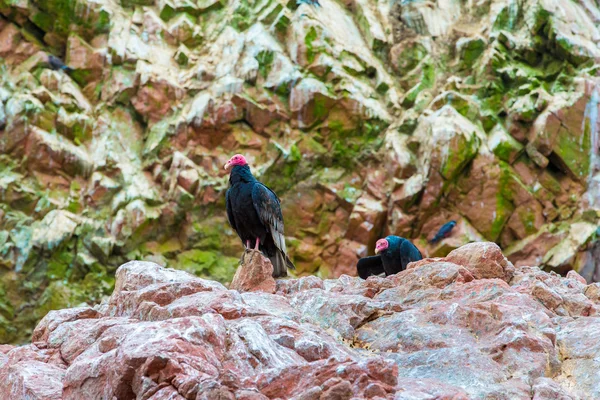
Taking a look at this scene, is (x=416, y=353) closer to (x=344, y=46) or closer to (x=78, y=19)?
(x=344, y=46)

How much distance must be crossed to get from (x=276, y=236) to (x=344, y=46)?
16616 mm

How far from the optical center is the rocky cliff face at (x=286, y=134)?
23.7 meters

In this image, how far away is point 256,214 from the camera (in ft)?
38.7

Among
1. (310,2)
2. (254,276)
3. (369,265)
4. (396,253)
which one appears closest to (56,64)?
(310,2)

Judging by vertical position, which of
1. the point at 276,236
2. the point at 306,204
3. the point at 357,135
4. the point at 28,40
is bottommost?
the point at 306,204

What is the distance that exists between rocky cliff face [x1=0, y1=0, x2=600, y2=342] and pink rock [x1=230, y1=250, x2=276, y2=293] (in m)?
13.6

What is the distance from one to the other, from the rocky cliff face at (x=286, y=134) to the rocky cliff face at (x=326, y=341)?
13582mm

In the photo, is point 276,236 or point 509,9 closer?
point 276,236

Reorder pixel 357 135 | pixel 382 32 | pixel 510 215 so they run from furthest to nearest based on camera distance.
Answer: pixel 382 32 < pixel 357 135 < pixel 510 215

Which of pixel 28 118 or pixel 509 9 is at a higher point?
pixel 509 9

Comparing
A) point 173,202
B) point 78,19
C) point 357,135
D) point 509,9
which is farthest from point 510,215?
point 78,19

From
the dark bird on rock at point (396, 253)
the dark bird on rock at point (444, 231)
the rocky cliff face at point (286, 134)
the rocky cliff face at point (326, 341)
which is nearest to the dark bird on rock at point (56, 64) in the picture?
the rocky cliff face at point (286, 134)

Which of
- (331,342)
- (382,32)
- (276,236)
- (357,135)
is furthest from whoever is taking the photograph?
(382,32)

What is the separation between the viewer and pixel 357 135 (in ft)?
85.2
